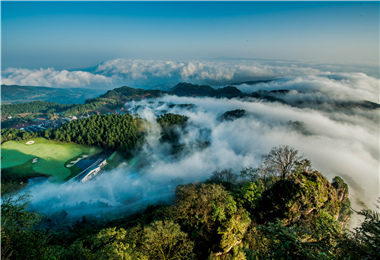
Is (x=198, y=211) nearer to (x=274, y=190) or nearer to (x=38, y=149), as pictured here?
(x=274, y=190)

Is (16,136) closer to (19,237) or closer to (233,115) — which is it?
(19,237)

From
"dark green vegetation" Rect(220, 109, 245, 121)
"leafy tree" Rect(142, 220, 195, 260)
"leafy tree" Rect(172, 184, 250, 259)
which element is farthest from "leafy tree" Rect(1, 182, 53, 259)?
"dark green vegetation" Rect(220, 109, 245, 121)

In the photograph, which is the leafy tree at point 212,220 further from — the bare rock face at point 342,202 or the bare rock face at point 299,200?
the bare rock face at point 342,202

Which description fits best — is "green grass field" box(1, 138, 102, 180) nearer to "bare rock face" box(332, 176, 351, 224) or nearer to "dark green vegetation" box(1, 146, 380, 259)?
"dark green vegetation" box(1, 146, 380, 259)

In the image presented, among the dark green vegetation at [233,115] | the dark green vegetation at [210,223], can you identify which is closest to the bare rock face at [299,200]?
the dark green vegetation at [210,223]

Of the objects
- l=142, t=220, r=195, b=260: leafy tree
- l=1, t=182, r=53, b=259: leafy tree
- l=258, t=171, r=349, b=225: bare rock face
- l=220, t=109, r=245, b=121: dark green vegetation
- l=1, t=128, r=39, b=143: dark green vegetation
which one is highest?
l=1, t=182, r=53, b=259: leafy tree

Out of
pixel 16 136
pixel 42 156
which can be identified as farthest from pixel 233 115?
pixel 16 136
